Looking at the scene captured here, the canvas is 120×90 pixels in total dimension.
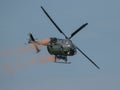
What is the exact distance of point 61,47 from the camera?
14225 centimetres

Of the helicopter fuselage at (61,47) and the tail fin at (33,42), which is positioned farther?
the tail fin at (33,42)

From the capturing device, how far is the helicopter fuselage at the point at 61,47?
142 m

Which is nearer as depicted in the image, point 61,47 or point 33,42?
point 61,47

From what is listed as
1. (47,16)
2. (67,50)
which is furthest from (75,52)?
(47,16)

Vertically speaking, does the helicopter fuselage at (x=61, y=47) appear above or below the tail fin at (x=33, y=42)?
below

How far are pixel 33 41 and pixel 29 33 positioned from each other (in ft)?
10.4

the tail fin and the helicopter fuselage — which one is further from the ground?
the tail fin

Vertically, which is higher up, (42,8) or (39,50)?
(42,8)

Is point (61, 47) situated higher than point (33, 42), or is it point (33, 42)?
point (33, 42)

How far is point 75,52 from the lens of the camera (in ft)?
467

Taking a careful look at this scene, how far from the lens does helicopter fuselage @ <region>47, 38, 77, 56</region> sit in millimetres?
141500

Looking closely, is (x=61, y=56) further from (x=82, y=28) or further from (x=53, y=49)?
(x=82, y=28)

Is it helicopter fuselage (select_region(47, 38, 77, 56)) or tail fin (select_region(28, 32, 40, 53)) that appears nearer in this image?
helicopter fuselage (select_region(47, 38, 77, 56))

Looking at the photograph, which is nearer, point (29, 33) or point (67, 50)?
point (67, 50)
